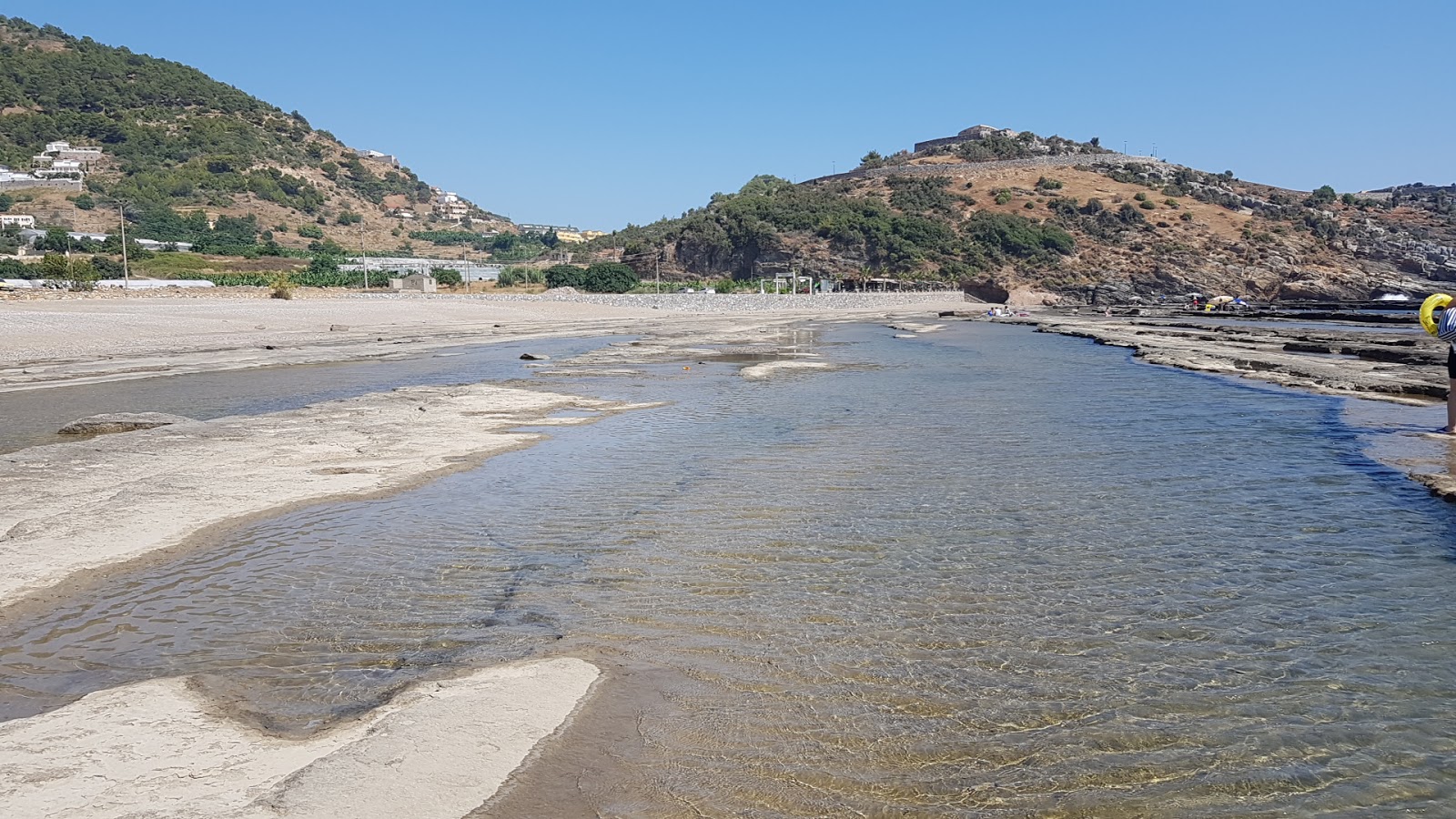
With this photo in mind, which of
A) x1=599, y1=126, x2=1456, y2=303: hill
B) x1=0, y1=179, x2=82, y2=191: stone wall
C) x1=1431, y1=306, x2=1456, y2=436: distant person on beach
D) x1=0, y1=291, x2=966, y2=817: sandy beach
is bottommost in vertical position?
x1=0, y1=291, x2=966, y2=817: sandy beach

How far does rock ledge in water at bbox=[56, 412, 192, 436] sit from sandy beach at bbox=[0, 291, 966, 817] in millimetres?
497

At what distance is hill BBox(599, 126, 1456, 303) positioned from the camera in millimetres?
98312

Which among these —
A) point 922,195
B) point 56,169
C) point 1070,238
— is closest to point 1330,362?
point 1070,238

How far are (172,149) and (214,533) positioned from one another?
150 metres

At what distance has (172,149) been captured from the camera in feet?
434

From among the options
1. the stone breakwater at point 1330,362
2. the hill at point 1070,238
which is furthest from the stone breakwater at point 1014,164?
the stone breakwater at point 1330,362

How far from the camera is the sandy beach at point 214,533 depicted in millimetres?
3707

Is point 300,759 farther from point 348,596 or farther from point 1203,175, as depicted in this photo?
point 1203,175

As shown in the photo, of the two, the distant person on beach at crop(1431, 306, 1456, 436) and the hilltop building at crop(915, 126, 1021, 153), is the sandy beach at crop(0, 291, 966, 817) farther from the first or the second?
the hilltop building at crop(915, 126, 1021, 153)

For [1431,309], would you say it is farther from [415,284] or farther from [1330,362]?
[415,284]

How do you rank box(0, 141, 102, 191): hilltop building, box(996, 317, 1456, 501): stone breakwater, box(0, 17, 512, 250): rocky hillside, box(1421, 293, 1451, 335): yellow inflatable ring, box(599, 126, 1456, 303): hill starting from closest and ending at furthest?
1. box(996, 317, 1456, 501): stone breakwater
2. box(1421, 293, 1451, 335): yellow inflatable ring
3. box(599, 126, 1456, 303): hill
4. box(0, 141, 102, 191): hilltop building
5. box(0, 17, 512, 250): rocky hillside

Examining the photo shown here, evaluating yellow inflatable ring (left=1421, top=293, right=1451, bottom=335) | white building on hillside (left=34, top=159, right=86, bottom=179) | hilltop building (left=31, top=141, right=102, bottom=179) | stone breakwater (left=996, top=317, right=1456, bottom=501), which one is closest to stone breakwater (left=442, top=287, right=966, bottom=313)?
stone breakwater (left=996, top=317, right=1456, bottom=501)

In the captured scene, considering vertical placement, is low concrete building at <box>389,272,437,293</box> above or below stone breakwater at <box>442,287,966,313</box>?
above

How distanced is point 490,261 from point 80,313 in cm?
11458
